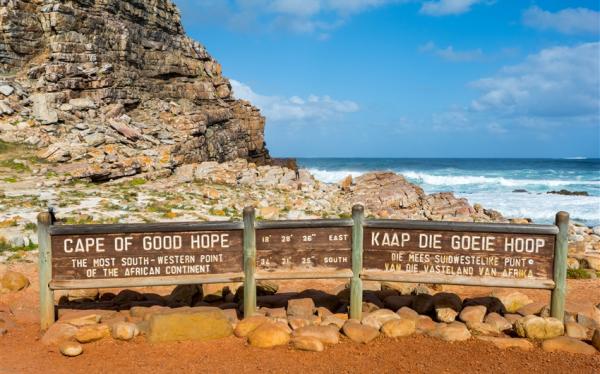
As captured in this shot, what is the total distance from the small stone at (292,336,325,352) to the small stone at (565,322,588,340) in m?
3.16

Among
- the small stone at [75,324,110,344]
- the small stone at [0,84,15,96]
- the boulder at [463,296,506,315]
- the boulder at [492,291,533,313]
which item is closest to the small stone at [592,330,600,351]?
the boulder at [463,296,506,315]

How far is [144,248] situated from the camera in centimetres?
638

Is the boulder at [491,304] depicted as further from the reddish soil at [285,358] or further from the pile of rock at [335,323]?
the reddish soil at [285,358]

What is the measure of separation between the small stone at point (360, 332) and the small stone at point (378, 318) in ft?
0.61

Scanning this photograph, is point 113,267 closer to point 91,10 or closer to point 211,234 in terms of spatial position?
point 211,234

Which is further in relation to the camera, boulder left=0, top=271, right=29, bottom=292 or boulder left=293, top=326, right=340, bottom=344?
boulder left=0, top=271, right=29, bottom=292

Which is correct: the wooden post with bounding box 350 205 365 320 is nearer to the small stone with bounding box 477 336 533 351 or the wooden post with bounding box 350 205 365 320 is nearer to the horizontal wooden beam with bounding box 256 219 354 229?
the horizontal wooden beam with bounding box 256 219 354 229

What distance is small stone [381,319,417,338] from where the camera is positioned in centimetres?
615

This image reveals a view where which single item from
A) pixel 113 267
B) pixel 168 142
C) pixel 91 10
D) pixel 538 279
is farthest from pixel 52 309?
pixel 91 10

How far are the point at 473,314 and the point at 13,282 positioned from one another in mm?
7422

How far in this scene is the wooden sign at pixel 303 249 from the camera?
6.55m

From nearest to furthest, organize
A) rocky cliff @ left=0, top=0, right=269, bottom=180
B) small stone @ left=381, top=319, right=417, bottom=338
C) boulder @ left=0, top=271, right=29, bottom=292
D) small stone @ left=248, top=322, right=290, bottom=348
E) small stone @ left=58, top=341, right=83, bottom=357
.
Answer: small stone @ left=58, top=341, right=83, bottom=357
small stone @ left=248, top=322, right=290, bottom=348
small stone @ left=381, top=319, right=417, bottom=338
boulder @ left=0, top=271, right=29, bottom=292
rocky cliff @ left=0, top=0, right=269, bottom=180

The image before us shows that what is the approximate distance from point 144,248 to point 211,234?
90 cm

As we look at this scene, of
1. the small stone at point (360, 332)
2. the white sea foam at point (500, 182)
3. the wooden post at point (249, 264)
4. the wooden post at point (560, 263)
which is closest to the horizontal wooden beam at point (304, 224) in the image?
the wooden post at point (249, 264)
